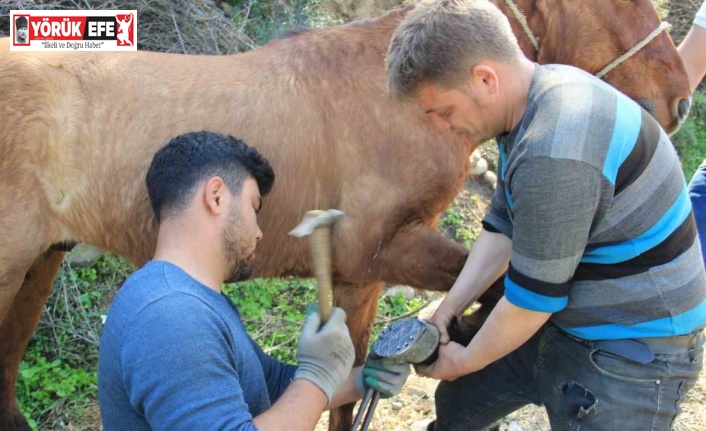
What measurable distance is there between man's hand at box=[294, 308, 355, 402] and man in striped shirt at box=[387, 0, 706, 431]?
1.40ft

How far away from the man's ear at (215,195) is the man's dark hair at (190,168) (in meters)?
0.02

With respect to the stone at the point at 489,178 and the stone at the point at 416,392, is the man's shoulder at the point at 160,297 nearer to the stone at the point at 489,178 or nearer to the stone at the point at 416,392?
the stone at the point at 416,392

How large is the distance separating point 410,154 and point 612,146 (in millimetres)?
1245

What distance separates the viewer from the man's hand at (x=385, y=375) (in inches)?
89.7

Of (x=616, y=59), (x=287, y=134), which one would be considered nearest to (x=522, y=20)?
(x=616, y=59)

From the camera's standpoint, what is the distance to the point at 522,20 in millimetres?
2965

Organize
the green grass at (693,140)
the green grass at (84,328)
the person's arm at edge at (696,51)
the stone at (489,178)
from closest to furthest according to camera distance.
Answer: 1. the person's arm at edge at (696,51)
2. the green grass at (84,328)
3. the stone at (489,178)
4. the green grass at (693,140)

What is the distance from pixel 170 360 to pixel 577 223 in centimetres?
107

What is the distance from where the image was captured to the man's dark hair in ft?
6.11

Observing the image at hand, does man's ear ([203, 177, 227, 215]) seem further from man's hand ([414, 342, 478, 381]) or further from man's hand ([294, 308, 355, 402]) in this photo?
man's hand ([414, 342, 478, 381])

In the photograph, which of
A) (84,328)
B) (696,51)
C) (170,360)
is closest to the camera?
(170,360)

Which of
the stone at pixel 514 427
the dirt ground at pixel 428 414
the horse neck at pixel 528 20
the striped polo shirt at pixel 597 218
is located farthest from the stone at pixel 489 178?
the striped polo shirt at pixel 597 218

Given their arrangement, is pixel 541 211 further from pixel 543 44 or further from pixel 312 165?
pixel 543 44

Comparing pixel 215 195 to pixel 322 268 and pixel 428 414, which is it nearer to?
pixel 322 268
